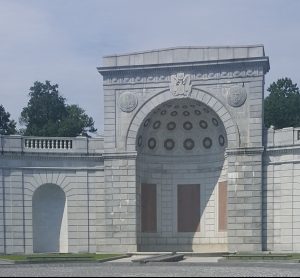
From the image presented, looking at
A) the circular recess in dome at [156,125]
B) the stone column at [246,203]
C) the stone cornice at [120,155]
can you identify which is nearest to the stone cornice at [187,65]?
the circular recess in dome at [156,125]

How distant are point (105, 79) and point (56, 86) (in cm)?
2878

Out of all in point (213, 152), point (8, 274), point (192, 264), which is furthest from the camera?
point (213, 152)

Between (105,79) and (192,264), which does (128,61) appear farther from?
(192,264)

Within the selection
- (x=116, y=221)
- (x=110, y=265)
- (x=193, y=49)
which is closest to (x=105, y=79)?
(x=193, y=49)

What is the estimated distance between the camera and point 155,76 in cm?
4322

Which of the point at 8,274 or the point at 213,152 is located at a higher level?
the point at 213,152

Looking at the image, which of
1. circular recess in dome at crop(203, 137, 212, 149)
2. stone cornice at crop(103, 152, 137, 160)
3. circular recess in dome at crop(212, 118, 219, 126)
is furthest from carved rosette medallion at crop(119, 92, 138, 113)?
circular recess in dome at crop(203, 137, 212, 149)

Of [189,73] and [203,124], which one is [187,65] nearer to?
[189,73]

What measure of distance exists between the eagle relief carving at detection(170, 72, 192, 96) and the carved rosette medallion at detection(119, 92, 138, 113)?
7.77 ft

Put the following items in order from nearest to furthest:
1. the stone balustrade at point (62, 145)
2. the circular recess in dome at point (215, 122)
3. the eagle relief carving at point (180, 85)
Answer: the eagle relief carving at point (180, 85) < the stone balustrade at point (62, 145) < the circular recess in dome at point (215, 122)

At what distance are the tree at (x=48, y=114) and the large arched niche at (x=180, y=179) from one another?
2208 centimetres

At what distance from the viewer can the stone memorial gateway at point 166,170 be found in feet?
135

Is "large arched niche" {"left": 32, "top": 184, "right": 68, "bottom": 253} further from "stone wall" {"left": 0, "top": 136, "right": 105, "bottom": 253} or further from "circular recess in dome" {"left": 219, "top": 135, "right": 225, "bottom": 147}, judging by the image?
"circular recess in dome" {"left": 219, "top": 135, "right": 225, "bottom": 147}

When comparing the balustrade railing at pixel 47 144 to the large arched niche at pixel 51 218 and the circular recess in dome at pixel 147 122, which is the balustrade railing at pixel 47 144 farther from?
the circular recess in dome at pixel 147 122
